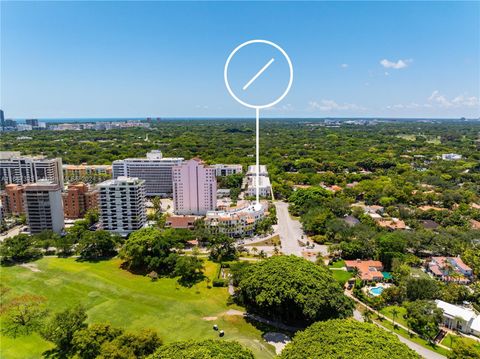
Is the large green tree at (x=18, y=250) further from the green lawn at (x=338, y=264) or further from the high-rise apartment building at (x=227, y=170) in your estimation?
the high-rise apartment building at (x=227, y=170)

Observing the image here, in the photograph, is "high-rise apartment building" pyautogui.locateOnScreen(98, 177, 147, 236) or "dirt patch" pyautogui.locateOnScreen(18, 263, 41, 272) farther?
"high-rise apartment building" pyautogui.locateOnScreen(98, 177, 147, 236)

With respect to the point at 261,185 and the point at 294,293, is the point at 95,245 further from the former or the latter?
the point at 261,185

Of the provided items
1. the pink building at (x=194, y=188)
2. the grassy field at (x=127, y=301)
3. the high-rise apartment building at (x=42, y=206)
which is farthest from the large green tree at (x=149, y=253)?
the pink building at (x=194, y=188)

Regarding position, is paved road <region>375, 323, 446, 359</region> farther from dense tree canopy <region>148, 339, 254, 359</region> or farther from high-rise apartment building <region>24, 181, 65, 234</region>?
high-rise apartment building <region>24, 181, 65, 234</region>

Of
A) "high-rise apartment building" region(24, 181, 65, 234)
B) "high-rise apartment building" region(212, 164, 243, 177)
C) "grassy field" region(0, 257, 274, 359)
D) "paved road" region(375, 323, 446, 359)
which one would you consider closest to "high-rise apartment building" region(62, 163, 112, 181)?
"high-rise apartment building" region(212, 164, 243, 177)

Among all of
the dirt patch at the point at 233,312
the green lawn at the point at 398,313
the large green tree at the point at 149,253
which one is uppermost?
the large green tree at the point at 149,253

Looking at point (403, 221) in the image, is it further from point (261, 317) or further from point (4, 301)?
point (4, 301)

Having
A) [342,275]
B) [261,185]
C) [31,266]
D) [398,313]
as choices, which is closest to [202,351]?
[398,313]
